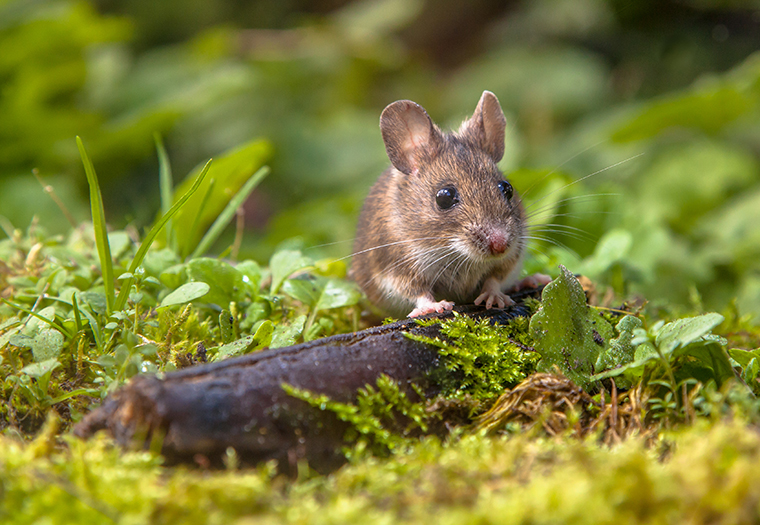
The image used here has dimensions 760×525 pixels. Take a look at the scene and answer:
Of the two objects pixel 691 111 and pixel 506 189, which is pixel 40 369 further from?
pixel 691 111

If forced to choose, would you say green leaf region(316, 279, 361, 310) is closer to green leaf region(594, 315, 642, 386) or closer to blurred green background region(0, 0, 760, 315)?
green leaf region(594, 315, 642, 386)

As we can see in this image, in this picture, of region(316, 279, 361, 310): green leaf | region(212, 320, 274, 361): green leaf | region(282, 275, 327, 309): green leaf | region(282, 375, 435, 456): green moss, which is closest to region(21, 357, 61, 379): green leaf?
region(212, 320, 274, 361): green leaf

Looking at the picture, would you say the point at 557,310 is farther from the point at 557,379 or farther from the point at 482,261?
the point at 482,261

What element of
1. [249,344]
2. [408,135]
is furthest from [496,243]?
[249,344]

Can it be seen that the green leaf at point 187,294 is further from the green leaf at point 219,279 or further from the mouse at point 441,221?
the mouse at point 441,221

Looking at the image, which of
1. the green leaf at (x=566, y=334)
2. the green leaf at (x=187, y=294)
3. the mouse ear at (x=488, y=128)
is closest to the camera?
the green leaf at (x=566, y=334)

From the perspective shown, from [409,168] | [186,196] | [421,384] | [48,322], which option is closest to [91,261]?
[48,322]

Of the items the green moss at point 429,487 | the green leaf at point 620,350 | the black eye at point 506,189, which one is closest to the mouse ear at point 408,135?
the black eye at point 506,189

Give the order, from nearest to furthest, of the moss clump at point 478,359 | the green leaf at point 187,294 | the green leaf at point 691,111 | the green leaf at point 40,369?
1. the green leaf at point 40,369
2. the moss clump at point 478,359
3. the green leaf at point 187,294
4. the green leaf at point 691,111
